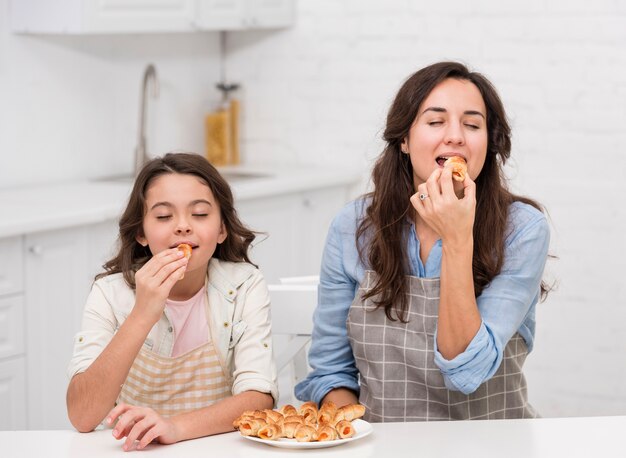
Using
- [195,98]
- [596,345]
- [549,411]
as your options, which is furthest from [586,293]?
[195,98]

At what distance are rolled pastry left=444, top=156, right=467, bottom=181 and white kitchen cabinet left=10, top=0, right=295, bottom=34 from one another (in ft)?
6.36

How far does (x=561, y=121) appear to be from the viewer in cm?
376

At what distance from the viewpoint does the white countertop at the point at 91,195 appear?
2865 mm

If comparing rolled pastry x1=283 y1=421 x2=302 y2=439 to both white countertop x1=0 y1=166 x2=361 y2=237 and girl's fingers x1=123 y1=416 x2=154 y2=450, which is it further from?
white countertop x1=0 y1=166 x2=361 y2=237

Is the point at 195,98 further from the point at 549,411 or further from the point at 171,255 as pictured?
the point at 171,255

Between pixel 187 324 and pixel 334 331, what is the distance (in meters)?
0.28

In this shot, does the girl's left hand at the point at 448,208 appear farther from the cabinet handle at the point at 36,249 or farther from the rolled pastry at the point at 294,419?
the cabinet handle at the point at 36,249

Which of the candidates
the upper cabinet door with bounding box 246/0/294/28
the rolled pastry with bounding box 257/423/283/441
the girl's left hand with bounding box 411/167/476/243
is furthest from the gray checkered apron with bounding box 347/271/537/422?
the upper cabinet door with bounding box 246/0/294/28

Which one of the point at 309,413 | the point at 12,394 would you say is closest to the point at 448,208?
the point at 309,413

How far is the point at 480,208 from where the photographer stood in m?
1.88

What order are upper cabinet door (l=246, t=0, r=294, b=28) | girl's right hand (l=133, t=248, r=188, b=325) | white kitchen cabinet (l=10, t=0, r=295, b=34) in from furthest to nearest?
1. upper cabinet door (l=246, t=0, r=294, b=28)
2. white kitchen cabinet (l=10, t=0, r=295, b=34)
3. girl's right hand (l=133, t=248, r=188, b=325)

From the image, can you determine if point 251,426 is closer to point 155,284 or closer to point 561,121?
point 155,284

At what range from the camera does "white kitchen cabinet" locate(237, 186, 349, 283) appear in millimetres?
3756

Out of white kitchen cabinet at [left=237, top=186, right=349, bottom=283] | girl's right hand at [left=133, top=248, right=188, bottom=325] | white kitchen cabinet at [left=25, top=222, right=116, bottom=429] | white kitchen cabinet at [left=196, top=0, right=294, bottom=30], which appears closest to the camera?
girl's right hand at [left=133, top=248, right=188, bottom=325]
